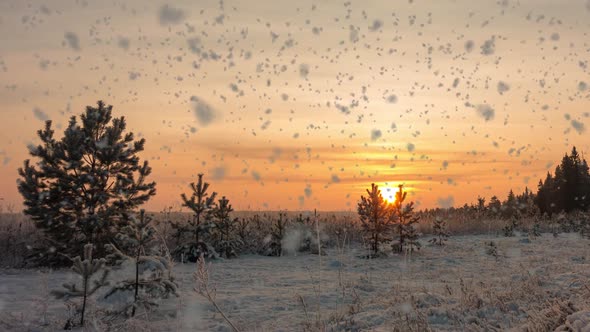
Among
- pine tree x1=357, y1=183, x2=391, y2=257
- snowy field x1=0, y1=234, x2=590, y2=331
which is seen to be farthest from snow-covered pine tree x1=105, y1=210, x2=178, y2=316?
pine tree x1=357, y1=183, x2=391, y2=257

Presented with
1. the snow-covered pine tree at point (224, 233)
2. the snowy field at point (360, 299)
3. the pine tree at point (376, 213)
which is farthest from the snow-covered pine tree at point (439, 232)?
the snow-covered pine tree at point (224, 233)

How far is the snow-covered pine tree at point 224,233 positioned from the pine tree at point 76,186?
446 centimetres

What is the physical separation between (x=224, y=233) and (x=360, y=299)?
10.9 metres

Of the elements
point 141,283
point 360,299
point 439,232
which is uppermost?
point 439,232

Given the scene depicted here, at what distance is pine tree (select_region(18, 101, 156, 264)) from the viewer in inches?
600

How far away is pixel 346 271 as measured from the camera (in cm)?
1461

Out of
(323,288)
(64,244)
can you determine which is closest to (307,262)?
(323,288)

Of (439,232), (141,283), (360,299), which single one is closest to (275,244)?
(439,232)

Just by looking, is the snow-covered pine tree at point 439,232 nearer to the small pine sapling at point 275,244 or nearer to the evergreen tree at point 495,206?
→ the small pine sapling at point 275,244

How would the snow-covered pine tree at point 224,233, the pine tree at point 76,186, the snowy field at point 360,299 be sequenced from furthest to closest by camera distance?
1. the snow-covered pine tree at point 224,233
2. the pine tree at point 76,186
3. the snowy field at point 360,299

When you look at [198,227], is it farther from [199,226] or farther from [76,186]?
[76,186]

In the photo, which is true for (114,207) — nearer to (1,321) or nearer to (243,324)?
(1,321)

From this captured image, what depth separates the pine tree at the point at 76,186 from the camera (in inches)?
600

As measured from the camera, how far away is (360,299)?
9.57 m
